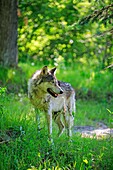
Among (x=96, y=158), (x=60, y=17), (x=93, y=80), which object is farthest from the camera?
(x=60, y=17)

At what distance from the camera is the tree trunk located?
1402 cm

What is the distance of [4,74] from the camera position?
45.4ft

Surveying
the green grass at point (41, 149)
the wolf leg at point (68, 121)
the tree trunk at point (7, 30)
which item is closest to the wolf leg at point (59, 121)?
the wolf leg at point (68, 121)

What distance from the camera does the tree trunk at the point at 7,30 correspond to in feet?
46.0

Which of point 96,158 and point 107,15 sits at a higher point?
point 107,15

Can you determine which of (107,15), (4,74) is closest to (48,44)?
(4,74)

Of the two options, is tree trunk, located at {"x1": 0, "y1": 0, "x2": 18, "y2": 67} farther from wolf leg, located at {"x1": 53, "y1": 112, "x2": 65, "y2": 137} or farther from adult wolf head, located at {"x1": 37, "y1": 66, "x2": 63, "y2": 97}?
adult wolf head, located at {"x1": 37, "y1": 66, "x2": 63, "y2": 97}

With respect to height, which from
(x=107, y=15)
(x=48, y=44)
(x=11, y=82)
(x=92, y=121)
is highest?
(x=48, y=44)

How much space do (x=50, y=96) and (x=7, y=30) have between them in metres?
5.74

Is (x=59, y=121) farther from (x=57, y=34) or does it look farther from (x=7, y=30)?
(x=57, y=34)

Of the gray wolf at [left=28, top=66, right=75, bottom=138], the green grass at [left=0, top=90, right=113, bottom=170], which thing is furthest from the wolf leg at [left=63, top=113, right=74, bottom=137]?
the green grass at [left=0, top=90, right=113, bottom=170]

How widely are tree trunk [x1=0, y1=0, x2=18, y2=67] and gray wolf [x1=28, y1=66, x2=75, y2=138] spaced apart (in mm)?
4883

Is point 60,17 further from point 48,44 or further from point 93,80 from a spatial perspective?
point 93,80

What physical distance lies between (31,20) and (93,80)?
4.15 meters
